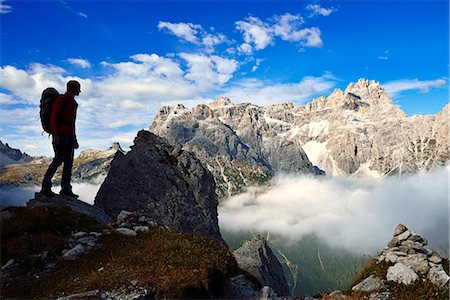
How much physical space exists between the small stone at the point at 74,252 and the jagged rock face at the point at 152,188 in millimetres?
27522

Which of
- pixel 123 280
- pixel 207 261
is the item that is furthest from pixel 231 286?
pixel 123 280

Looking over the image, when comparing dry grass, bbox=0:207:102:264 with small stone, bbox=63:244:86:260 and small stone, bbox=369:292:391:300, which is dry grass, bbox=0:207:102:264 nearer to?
small stone, bbox=63:244:86:260

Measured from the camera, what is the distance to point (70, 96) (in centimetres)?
1955

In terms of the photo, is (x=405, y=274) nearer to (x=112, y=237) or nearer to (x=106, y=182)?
(x=112, y=237)

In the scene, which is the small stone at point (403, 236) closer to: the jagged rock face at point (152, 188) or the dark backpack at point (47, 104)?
the dark backpack at point (47, 104)

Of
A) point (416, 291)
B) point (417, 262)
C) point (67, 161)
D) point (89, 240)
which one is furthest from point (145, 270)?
point (417, 262)

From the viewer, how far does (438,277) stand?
15.5m

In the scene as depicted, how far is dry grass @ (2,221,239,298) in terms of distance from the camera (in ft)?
39.6

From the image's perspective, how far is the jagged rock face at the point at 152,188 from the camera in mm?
46000

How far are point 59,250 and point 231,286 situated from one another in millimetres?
7060

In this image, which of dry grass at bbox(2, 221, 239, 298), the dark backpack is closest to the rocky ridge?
dry grass at bbox(2, 221, 239, 298)

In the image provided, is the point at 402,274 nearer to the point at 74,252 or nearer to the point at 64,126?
the point at 74,252

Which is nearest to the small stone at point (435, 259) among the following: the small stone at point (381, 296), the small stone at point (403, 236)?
the small stone at point (403, 236)

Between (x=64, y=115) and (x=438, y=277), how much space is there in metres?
19.1
